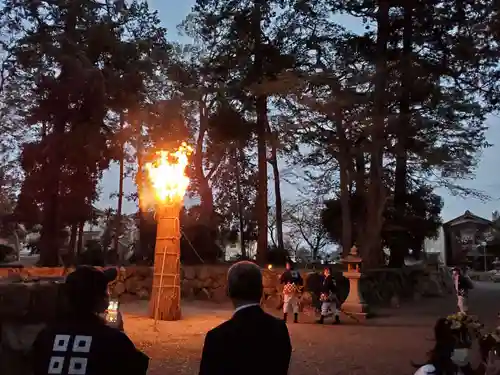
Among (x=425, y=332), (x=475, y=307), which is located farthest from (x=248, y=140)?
(x=425, y=332)

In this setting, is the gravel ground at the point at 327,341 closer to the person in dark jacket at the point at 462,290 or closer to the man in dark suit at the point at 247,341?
the person in dark jacket at the point at 462,290

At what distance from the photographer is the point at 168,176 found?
36.4 ft

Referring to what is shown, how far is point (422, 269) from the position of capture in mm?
19406

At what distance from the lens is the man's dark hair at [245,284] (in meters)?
2.26

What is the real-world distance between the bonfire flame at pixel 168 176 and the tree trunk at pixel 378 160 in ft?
17.9

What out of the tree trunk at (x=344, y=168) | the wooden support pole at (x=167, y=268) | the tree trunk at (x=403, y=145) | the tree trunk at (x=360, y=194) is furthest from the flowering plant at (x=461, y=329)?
the tree trunk at (x=360, y=194)

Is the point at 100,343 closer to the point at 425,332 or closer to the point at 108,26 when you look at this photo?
the point at 425,332

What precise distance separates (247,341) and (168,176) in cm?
916

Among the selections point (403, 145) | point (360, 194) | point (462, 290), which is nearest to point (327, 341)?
point (462, 290)

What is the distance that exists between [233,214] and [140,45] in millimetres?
8181

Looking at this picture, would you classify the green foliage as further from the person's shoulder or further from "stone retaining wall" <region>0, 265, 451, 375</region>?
the person's shoulder

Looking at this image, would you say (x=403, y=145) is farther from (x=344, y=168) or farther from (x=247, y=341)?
(x=247, y=341)

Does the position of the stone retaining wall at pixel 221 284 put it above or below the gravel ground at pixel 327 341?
above

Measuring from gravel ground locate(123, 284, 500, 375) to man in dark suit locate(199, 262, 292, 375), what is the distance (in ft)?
14.0
